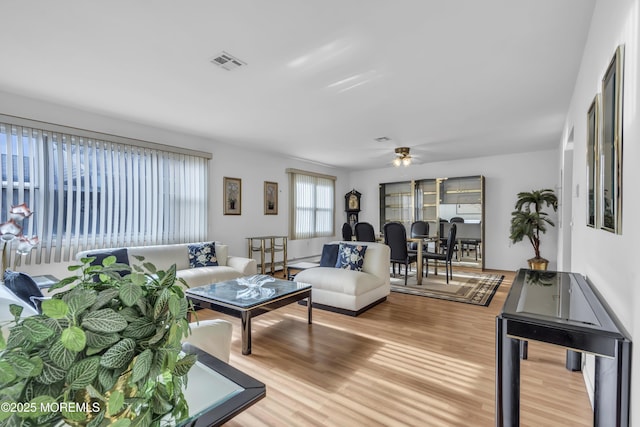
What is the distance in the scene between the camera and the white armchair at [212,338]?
169 centimetres

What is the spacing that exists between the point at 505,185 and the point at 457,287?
2910 mm

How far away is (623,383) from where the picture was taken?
1.04 metres

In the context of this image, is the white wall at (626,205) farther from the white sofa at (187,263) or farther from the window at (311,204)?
the window at (311,204)

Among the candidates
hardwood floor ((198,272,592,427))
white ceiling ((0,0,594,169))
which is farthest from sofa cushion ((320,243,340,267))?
white ceiling ((0,0,594,169))

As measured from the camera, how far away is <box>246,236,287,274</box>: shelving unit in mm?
5525

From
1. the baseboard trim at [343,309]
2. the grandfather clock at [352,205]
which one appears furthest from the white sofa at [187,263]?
the grandfather clock at [352,205]

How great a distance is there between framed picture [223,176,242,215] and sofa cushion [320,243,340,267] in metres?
2.14

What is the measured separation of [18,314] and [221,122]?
390 cm

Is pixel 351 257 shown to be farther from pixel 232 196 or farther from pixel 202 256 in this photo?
pixel 232 196

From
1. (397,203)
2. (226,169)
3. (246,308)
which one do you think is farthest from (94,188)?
(397,203)

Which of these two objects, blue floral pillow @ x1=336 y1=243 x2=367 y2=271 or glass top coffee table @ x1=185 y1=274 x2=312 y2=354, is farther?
blue floral pillow @ x1=336 y1=243 x2=367 y2=271

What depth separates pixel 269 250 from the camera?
589cm

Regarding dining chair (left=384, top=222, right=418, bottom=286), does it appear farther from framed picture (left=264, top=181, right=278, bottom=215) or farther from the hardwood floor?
framed picture (left=264, top=181, right=278, bottom=215)

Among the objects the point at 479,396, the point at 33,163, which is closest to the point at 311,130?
the point at 33,163
